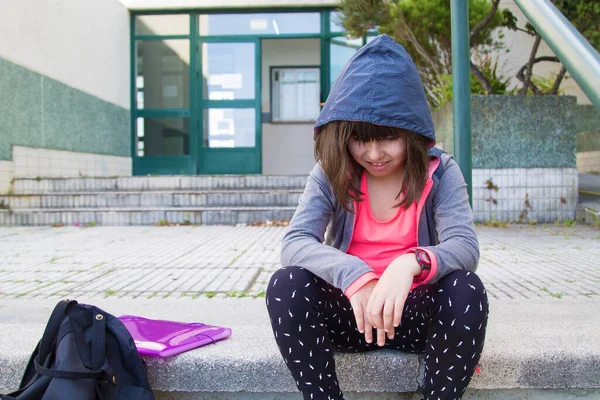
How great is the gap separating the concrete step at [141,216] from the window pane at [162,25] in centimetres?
422

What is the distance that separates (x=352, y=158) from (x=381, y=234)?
0.23 meters

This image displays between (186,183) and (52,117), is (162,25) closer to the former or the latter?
(52,117)

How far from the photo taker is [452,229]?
1322 mm

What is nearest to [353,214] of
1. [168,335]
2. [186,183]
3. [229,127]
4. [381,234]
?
[381,234]

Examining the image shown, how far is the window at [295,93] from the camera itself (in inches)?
414

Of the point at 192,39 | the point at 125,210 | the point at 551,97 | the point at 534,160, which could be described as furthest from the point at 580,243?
the point at 192,39

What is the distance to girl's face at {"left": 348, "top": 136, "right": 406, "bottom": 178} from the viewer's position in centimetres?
129

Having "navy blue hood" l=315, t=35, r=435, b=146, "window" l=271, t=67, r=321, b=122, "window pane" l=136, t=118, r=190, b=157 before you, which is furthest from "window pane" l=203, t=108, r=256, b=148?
"navy blue hood" l=315, t=35, r=435, b=146

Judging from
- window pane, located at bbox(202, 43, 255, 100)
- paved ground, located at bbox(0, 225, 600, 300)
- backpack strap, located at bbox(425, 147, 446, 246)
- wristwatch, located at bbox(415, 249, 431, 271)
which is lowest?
paved ground, located at bbox(0, 225, 600, 300)

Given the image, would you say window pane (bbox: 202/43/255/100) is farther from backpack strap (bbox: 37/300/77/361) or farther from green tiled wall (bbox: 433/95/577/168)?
backpack strap (bbox: 37/300/77/361)

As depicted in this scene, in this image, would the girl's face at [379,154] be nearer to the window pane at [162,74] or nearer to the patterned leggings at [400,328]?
the patterned leggings at [400,328]

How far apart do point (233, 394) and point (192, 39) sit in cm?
804

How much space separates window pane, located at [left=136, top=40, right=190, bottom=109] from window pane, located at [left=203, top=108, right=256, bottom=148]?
20.0 inches

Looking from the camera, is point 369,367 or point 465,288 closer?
point 465,288
